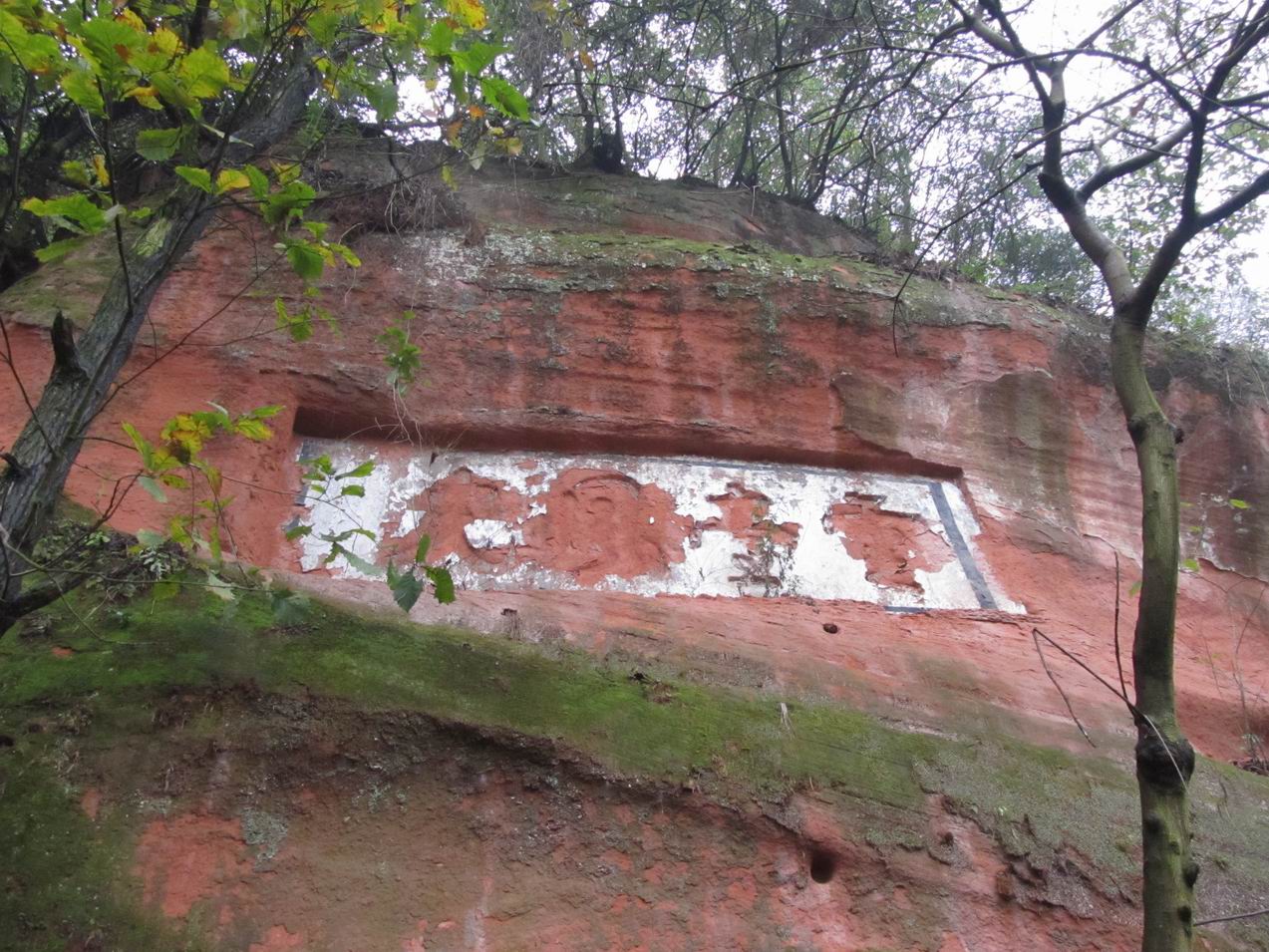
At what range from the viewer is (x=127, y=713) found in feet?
10.2

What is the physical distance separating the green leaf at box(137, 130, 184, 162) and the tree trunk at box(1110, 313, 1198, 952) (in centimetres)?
280

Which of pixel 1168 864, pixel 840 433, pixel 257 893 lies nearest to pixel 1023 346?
pixel 840 433

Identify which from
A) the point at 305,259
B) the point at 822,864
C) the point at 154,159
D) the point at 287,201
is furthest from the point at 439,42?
the point at 822,864

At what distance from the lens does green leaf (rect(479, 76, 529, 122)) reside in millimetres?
2777

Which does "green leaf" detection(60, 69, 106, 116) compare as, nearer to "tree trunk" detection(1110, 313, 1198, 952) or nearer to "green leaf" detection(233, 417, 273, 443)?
"green leaf" detection(233, 417, 273, 443)

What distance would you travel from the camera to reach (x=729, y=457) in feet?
19.7

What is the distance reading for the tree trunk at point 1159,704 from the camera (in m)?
2.21

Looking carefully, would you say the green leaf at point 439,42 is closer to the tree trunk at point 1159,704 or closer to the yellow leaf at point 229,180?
the yellow leaf at point 229,180

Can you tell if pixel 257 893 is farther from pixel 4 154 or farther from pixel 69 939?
pixel 4 154

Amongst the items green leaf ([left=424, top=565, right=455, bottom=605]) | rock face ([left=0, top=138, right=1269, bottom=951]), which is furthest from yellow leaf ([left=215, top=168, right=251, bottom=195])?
rock face ([left=0, top=138, right=1269, bottom=951])

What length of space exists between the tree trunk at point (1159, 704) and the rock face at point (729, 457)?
5.39 ft

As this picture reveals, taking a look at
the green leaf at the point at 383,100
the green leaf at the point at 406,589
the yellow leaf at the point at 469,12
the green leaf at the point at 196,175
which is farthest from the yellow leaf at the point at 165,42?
the green leaf at the point at 406,589

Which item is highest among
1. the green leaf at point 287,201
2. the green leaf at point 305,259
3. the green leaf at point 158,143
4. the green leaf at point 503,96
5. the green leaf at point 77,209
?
the green leaf at point 503,96

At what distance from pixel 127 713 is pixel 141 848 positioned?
450 millimetres
